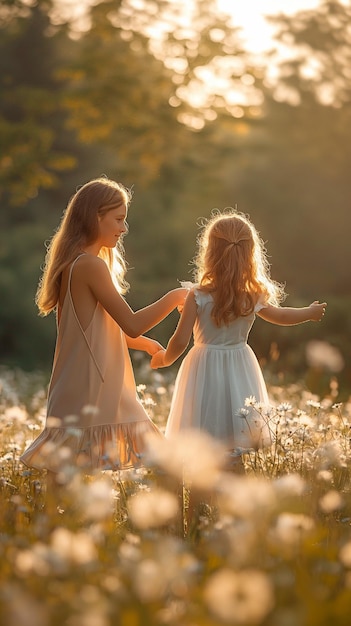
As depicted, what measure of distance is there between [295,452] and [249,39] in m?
12.1

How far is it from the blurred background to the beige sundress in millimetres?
7247

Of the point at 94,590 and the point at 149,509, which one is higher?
the point at 149,509

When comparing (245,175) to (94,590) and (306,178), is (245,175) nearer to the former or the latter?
(306,178)

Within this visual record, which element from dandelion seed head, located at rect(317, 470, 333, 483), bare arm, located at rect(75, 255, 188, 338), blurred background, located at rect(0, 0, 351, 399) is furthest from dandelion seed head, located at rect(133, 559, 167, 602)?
blurred background, located at rect(0, 0, 351, 399)

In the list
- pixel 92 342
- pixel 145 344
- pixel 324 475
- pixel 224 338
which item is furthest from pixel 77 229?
pixel 324 475

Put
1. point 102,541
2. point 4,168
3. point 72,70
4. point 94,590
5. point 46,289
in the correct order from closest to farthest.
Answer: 1. point 94,590
2. point 102,541
3. point 46,289
4. point 72,70
5. point 4,168

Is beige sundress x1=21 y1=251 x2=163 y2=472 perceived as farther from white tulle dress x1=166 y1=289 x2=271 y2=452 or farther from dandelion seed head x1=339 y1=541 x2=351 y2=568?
dandelion seed head x1=339 y1=541 x2=351 y2=568

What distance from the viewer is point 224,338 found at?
14.4 ft

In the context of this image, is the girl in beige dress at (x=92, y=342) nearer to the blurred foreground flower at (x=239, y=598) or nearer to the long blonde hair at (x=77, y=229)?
the long blonde hair at (x=77, y=229)

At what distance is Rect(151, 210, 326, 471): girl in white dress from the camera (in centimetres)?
428

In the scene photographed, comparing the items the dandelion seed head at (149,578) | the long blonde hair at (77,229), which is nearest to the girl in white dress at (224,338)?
the long blonde hair at (77,229)

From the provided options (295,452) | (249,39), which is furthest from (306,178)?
(295,452)

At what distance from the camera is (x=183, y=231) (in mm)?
18641

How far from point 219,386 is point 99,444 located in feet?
2.15
